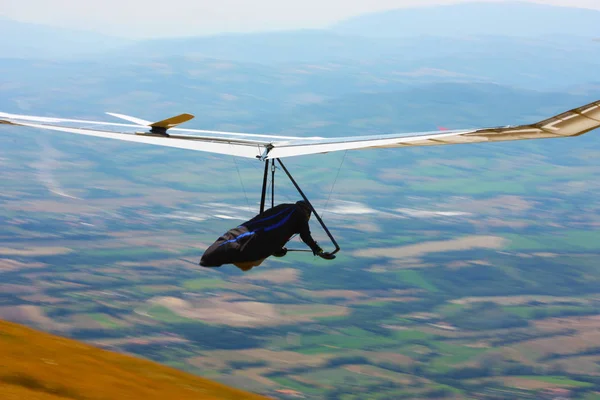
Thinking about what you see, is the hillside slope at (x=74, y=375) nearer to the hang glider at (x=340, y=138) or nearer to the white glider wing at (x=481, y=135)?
the hang glider at (x=340, y=138)

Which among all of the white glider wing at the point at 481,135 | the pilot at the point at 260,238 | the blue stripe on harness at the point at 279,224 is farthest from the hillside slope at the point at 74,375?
the white glider wing at the point at 481,135

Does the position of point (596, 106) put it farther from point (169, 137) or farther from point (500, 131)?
point (169, 137)

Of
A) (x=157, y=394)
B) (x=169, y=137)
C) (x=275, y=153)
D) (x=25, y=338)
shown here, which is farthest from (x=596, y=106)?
(x=25, y=338)

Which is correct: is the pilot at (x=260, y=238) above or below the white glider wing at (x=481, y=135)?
below

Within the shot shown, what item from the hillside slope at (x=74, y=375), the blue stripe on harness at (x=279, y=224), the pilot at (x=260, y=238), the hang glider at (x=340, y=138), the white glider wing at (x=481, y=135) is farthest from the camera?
the hillside slope at (x=74, y=375)

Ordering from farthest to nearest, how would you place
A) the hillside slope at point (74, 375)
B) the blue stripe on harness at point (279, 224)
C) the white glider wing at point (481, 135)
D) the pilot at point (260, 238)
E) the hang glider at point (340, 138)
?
the hillside slope at point (74, 375) < the blue stripe on harness at point (279, 224) < the pilot at point (260, 238) < the hang glider at point (340, 138) < the white glider wing at point (481, 135)

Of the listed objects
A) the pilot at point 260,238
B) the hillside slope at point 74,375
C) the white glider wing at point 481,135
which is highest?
the white glider wing at point 481,135
